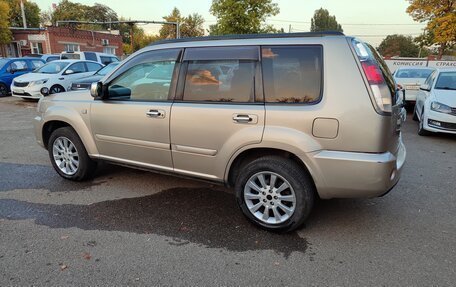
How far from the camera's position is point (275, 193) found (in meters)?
3.32

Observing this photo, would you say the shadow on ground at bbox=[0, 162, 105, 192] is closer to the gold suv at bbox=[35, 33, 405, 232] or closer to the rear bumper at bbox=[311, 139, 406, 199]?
the gold suv at bbox=[35, 33, 405, 232]

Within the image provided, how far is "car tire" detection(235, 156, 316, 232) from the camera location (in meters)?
3.19

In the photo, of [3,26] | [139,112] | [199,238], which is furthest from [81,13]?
[199,238]

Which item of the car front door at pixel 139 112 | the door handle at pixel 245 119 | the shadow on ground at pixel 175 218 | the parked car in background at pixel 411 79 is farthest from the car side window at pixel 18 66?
the parked car in background at pixel 411 79

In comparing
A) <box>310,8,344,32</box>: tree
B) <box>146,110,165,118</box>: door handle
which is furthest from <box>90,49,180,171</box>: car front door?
<box>310,8,344,32</box>: tree

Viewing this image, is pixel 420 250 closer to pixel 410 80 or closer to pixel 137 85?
pixel 137 85

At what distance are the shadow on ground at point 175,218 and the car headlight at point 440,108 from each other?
5.52 meters

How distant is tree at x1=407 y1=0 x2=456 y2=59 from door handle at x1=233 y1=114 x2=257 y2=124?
26.1 m

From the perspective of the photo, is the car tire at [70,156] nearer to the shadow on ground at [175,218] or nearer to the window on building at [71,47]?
the shadow on ground at [175,218]

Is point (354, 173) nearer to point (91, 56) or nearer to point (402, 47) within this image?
point (91, 56)

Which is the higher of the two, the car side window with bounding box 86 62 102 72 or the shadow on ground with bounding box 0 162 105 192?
the car side window with bounding box 86 62 102 72

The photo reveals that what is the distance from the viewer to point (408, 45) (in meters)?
70.8

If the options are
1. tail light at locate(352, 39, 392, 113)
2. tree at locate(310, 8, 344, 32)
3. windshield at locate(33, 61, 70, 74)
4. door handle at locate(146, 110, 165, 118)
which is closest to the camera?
tail light at locate(352, 39, 392, 113)

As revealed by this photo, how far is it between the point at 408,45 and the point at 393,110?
→ 3127 inches
